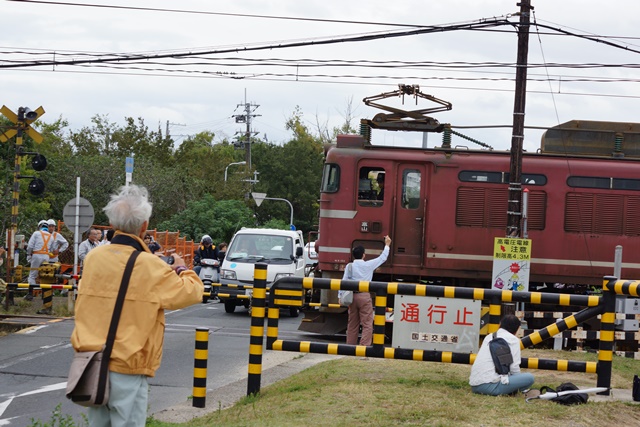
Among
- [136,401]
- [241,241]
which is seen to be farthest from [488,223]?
[136,401]

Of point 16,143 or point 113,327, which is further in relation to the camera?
point 16,143

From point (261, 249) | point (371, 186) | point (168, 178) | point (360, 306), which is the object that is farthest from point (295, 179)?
point (360, 306)

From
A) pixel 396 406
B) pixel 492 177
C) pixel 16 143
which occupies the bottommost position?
pixel 396 406

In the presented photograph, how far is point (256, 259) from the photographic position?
23.4 m

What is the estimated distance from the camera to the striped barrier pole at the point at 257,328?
9898 millimetres

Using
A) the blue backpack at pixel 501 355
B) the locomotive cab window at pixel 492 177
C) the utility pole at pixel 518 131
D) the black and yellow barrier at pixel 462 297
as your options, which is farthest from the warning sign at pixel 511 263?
the blue backpack at pixel 501 355

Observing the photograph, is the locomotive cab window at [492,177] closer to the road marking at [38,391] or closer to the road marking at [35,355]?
the road marking at [35,355]

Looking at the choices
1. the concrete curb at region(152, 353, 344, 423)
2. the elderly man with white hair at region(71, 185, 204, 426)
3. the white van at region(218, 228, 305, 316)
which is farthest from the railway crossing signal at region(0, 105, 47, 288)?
the elderly man with white hair at region(71, 185, 204, 426)

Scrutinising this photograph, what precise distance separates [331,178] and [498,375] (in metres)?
10.2

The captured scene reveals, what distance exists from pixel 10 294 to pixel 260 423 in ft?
46.8

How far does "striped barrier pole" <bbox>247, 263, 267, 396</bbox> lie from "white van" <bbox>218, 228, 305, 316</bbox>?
12058mm

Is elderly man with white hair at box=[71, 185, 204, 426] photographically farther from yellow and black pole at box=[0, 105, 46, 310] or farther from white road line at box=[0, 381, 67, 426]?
yellow and black pole at box=[0, 105, 46, 310]

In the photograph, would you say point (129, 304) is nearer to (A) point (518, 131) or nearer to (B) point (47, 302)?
(A) point (518, 131)

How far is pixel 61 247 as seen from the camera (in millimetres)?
22844
